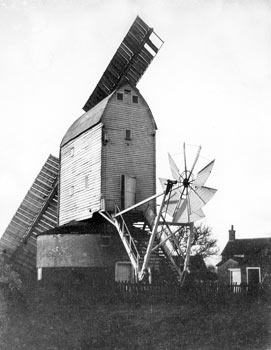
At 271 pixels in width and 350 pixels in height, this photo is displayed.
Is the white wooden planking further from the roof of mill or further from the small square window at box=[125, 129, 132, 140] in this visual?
the small square window at box=[125, 129, 132, 140]

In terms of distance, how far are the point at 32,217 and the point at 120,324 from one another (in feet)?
54.2

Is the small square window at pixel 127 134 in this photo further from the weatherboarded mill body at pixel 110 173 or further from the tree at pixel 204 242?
the tree at pixel 204 242

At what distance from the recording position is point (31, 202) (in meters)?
31.8

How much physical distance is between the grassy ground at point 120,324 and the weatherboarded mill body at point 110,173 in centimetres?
508

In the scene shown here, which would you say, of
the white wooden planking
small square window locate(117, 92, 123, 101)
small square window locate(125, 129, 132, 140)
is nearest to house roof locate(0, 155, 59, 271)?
the white wooden planking

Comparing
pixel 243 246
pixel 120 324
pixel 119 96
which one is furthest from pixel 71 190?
pixel 243 246

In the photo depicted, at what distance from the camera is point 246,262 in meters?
38.8

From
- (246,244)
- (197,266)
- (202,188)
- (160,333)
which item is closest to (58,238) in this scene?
(202,188)

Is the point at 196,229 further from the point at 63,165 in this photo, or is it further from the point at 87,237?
the point at 87,237

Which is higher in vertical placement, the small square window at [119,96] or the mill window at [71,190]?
the small square window at [119,96]

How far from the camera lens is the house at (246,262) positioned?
120 ft

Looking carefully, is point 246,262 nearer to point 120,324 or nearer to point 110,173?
point 110,173

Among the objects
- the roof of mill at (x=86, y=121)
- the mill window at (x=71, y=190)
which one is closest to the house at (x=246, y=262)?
the mill window at (x=71, y=190)

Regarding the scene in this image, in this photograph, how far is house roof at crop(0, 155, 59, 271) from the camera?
1245 inches
